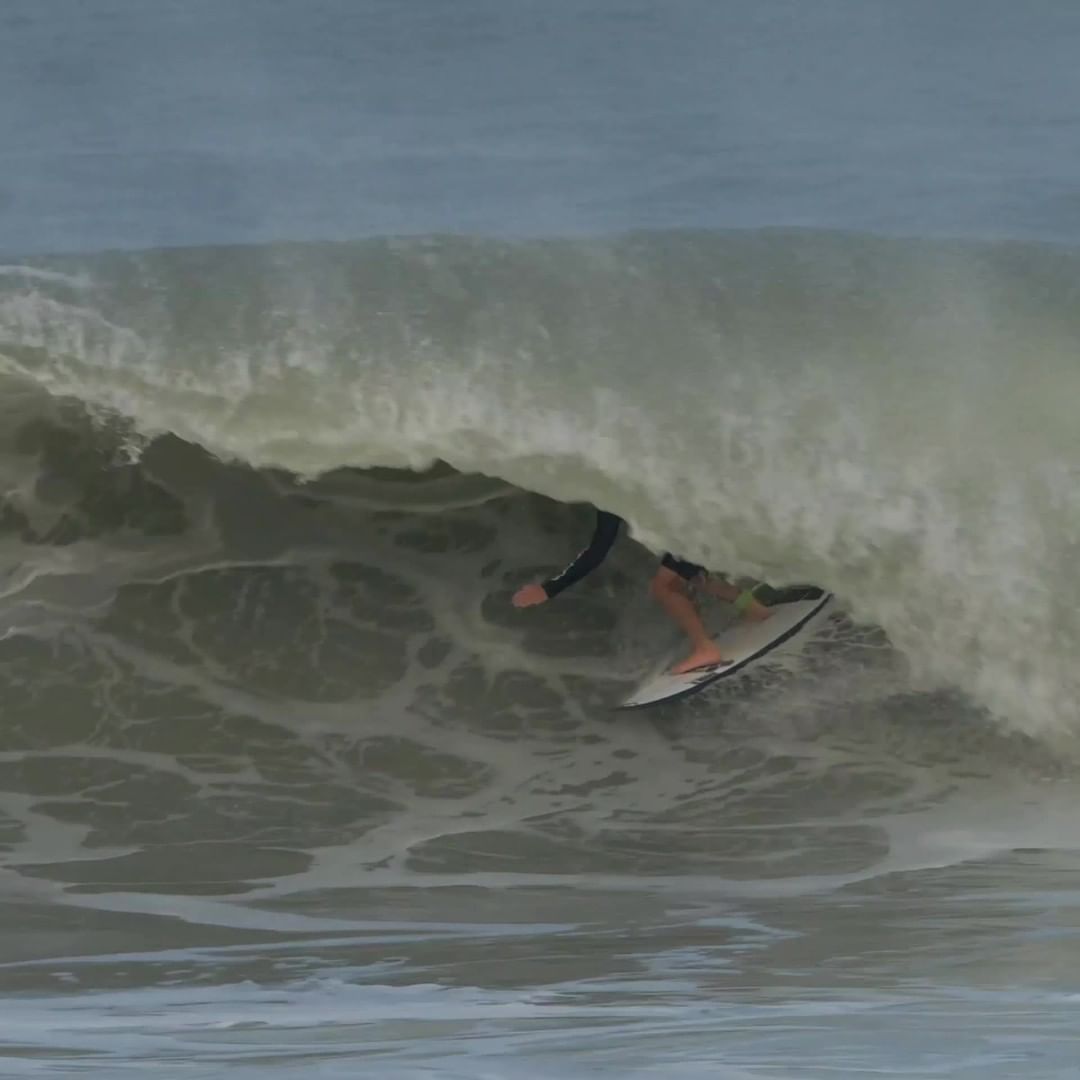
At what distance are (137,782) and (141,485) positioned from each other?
1.07m

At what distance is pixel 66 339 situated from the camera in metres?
5.39

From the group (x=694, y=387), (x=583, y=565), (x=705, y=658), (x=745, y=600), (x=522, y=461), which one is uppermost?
(x=694, y=387)

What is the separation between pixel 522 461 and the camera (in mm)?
5199

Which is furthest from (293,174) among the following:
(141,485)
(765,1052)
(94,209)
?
(765,1052)

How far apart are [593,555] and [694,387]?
0.75m

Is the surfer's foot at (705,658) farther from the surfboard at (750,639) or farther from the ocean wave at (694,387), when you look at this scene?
the ocean wave at (694,387)

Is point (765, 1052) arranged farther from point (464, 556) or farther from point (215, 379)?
point (215, 379)

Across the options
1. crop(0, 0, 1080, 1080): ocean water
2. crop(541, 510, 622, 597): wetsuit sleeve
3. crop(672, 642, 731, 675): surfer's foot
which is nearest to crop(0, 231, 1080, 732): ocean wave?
crop(0, 0, 1080, 1080): ocean water

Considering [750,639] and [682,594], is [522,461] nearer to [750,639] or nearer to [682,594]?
[682,594]

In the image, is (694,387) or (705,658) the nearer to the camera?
(705,658)

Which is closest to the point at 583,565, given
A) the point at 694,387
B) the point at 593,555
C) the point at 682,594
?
the point at 593,555

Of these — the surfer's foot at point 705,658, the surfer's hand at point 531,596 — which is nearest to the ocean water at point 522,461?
the surfer's foot at point 705,658

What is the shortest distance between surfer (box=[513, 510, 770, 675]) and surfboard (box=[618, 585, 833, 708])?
0.03 metres

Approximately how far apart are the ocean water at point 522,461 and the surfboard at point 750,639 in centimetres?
6
